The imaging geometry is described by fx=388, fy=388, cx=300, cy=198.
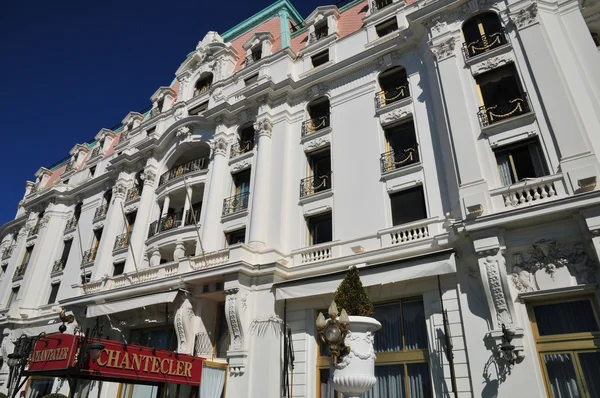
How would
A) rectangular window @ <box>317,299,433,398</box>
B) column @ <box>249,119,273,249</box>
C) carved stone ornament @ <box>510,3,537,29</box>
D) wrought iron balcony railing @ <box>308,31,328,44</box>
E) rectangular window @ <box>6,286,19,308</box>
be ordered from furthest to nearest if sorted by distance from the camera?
Result: rectangular window @ <box>6,286,19,308</box> < wrought iron balcony railing @ <box>308,31,328,44</box> < column @ <box>249,119,273,249</box> < carved stone ornament @ <box>510,3,537,29</box> < rectangular window @ <box>317,299,433,398</box>

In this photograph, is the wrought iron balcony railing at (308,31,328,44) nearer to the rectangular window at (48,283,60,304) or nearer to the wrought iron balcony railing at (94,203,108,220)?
the wrought iron balcony railing at (94,203,108,220)

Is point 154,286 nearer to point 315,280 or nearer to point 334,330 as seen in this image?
point 315,280

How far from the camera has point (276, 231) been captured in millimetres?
15906

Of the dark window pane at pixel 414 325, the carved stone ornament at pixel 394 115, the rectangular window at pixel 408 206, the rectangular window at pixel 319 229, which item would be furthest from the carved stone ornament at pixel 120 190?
the dark window pane at pixel 414 325

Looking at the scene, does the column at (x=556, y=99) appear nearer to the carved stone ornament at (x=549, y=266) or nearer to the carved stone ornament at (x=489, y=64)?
the carved stone ornament at (x=489, y=64)

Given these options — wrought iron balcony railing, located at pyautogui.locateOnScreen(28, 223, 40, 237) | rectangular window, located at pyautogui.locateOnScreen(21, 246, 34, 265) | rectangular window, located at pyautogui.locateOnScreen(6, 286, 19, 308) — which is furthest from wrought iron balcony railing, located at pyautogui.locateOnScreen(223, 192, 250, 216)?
rectangular window, located at pyautogui.locateOnScreen(21, 246, 34, 265)

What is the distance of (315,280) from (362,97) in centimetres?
864

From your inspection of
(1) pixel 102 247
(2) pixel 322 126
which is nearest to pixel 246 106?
(2) pixel 322 126

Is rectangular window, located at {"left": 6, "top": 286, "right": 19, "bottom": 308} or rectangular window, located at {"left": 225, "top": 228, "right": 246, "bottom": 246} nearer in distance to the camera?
rectangular window, located at {"left": 225, "top": 228, "right": 246, "bottom": 246}

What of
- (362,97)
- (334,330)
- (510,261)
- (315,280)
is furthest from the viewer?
(362,97)

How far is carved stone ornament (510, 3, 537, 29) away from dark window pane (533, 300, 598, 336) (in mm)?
9265

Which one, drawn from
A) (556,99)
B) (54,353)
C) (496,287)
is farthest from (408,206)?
(54,353)

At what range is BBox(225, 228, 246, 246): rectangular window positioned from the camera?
17.5 metres

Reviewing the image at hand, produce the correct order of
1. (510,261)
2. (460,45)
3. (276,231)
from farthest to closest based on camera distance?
(276,231) → (460,45) → (510,261)
